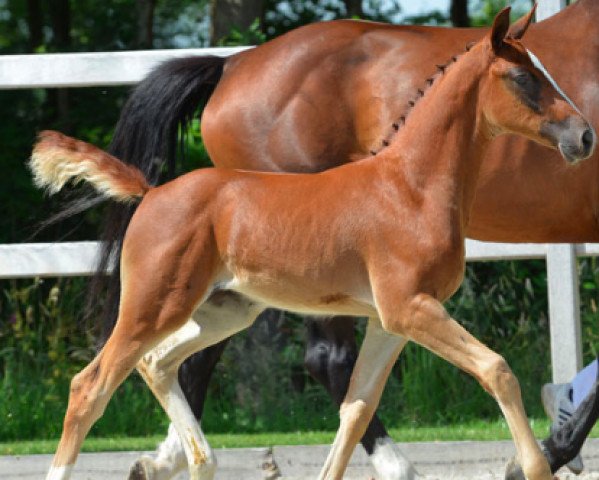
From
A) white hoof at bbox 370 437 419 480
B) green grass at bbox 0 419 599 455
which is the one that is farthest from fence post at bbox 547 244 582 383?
white hoof at bbox 370 437 419 480

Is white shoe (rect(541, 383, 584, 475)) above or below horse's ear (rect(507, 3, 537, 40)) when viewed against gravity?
below

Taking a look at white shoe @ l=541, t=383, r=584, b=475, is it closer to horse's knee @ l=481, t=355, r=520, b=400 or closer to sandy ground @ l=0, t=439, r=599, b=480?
sandy ground @ l=0, t=439, r=599, b=480

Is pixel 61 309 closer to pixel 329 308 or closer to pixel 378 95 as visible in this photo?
pixel 378 95

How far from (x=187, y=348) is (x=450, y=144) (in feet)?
3.79

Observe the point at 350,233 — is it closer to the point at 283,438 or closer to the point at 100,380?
the point at 100,380

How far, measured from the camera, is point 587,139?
410 centimetres

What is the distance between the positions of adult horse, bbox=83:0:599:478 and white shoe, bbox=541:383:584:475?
0.63 metres

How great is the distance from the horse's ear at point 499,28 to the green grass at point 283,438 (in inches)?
94.4

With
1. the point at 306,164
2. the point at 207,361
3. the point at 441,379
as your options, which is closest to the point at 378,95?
the point at 306,164

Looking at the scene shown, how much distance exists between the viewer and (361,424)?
4359 millimetres

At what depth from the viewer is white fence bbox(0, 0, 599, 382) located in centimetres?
639

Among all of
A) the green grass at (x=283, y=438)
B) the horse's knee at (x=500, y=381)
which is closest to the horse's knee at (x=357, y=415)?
the horse's knee at (x=500, y=381)

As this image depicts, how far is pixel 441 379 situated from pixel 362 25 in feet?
8.06

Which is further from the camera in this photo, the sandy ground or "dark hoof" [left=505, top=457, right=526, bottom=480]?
the sandy ground
